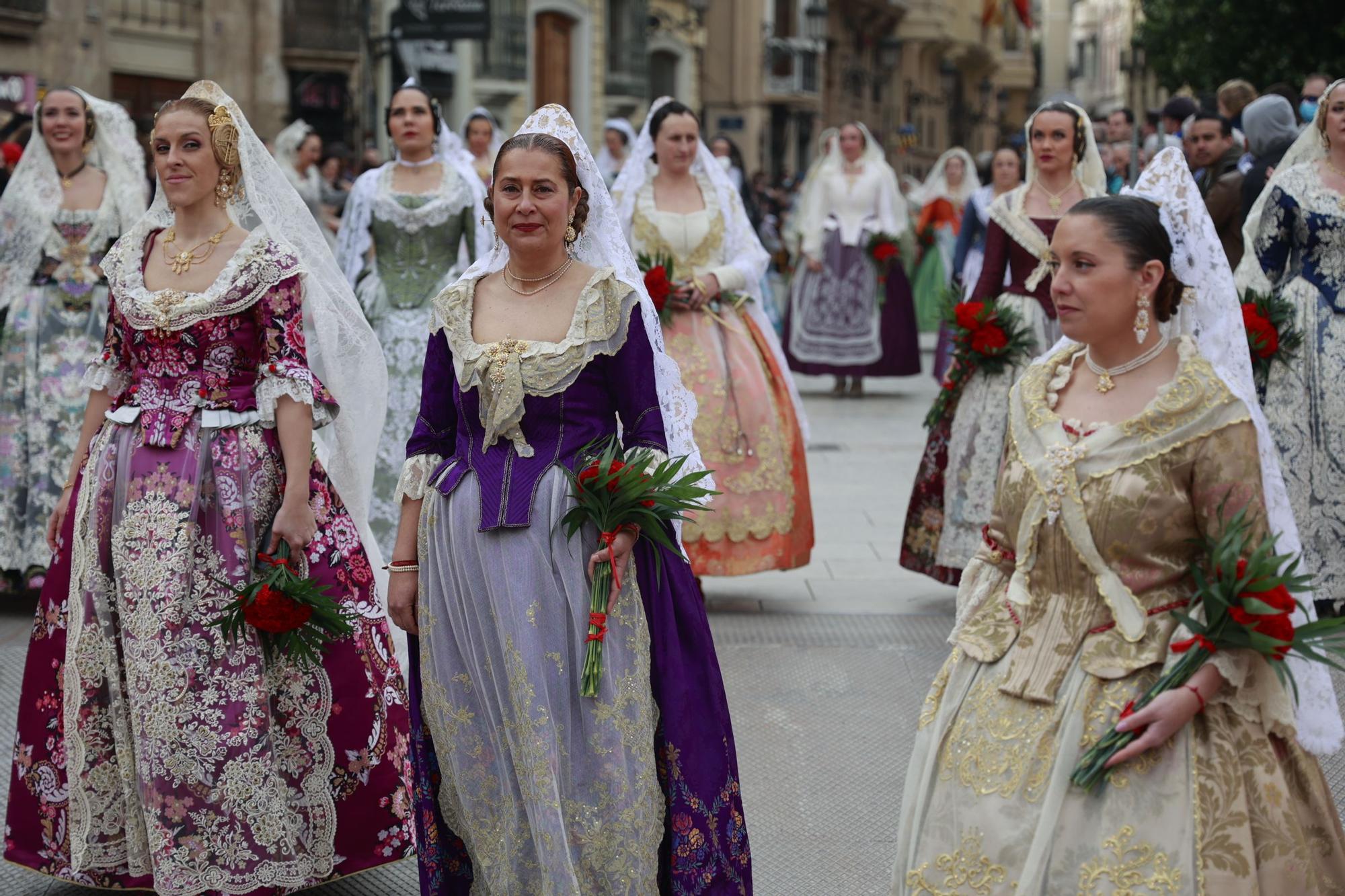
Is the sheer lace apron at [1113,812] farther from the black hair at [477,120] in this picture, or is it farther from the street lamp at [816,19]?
the street lamp at [816,19]

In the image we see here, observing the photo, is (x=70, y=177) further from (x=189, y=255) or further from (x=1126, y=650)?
(x=1126, y=650)

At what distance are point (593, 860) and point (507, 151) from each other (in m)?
1.55

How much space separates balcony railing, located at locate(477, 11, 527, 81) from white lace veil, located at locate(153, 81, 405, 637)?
86.0ft

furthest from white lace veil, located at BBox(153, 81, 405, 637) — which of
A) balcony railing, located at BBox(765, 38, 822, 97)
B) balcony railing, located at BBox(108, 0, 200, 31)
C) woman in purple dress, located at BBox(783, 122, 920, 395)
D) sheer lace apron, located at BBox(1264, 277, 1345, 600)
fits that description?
balcony railing, located at BBox(765, 38, 822, 97)

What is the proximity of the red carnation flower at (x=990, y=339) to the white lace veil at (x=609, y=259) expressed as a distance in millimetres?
3281

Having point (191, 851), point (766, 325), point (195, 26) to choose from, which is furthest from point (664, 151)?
point (195, 26)

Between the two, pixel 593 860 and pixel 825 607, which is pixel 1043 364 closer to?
pixel 593 860

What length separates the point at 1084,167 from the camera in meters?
6.97

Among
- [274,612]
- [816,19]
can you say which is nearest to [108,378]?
[274,612]

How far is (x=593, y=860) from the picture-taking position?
366 cm

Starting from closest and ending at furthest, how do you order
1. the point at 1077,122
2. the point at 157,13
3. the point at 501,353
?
the point at 501,353, the point at 1077,122, the point at 157,13

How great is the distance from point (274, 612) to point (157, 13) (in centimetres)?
2185

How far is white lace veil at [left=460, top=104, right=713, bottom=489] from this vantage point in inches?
Result: 151

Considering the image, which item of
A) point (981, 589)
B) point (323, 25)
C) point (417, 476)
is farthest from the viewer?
point (323, 25)
